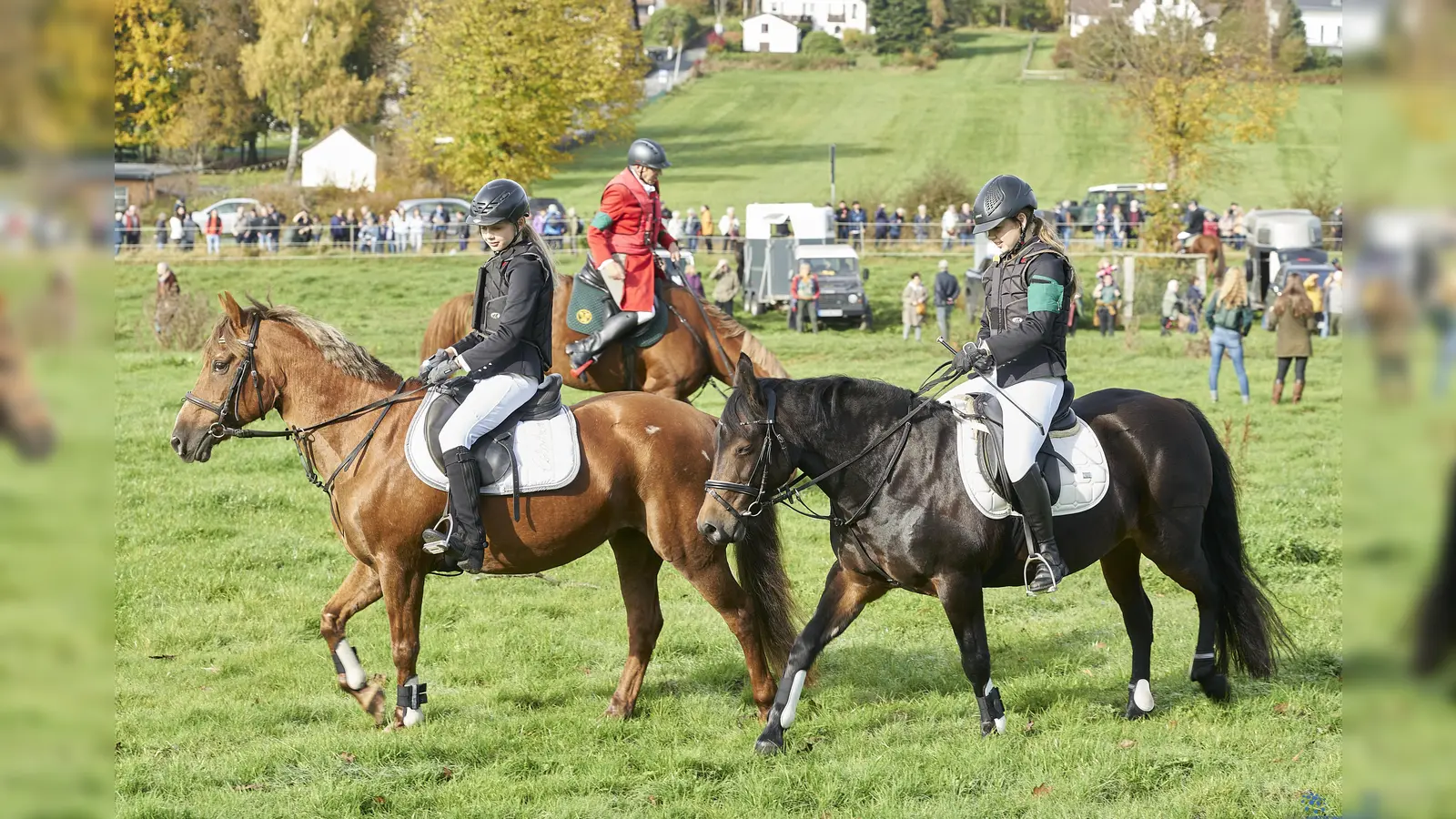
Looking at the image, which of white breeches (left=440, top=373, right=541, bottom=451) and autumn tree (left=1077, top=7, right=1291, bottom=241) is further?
autumn tree (left=1077, top=7, right=1291, bottom=241)

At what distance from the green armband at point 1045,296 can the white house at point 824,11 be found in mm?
109645

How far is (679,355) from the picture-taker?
1150 centimetres

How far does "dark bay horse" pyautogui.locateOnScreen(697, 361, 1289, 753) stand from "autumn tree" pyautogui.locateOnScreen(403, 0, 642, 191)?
35.8 m

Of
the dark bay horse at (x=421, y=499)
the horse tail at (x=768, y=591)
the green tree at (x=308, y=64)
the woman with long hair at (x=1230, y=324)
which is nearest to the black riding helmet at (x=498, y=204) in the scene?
the dark bay horse at (x=421, y=499)

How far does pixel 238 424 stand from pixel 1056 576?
15.1 ft

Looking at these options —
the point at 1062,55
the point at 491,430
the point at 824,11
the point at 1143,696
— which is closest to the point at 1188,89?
the point at 1143,696

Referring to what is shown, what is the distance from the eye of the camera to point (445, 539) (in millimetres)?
7180

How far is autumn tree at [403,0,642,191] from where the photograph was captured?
4322cm

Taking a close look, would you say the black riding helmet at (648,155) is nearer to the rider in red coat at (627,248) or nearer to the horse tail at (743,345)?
the rider in red coat at (627,248)

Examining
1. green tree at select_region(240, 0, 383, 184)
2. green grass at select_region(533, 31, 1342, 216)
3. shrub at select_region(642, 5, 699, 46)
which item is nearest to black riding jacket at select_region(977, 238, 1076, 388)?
green grass at select_region(533, 31, 1342, 216)

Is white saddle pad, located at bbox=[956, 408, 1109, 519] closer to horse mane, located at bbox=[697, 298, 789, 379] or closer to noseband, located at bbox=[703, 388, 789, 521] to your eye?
noseband, located at bbox=[703, 388, 789, 521]

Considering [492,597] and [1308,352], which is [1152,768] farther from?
[1308,352]

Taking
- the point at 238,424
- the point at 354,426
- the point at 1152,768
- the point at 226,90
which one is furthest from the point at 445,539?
the point at 226,90

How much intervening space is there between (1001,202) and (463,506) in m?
3.20
